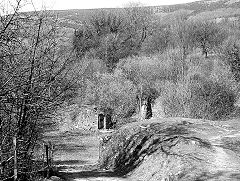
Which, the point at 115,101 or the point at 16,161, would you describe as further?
the point at 115,101

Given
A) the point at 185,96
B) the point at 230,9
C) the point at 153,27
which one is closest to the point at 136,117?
the point at 185,96

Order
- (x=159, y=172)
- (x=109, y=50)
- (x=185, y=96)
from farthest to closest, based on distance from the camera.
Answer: (x=109, y=50) → (x=185, y=96) → (x=159, y=172)

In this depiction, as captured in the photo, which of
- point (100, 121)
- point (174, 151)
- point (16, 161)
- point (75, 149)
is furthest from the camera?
point (100, 121)

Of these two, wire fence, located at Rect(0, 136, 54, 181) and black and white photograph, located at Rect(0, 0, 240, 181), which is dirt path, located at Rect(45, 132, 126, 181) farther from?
wire fence, located at Rect(0, 136, 54, 181)

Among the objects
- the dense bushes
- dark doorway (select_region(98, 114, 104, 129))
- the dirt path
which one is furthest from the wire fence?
dark doorway (select_region(98, 114, 104, 129))

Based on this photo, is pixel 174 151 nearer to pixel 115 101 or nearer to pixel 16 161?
pixel 16 161

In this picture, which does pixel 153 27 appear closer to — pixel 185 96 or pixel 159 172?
pixel 185 96

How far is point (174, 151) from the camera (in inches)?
563

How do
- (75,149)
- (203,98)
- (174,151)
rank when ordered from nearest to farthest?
(174,151)
(203,98)
(75,149)

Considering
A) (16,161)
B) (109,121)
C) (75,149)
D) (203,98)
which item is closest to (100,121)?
(109,121)

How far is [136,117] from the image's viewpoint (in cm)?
3566

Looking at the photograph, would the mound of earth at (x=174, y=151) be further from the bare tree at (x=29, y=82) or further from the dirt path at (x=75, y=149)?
the bare tree at (x=29, y=82)

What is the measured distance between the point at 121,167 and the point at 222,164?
6.19m

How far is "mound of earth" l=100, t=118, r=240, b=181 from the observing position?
12141mm
